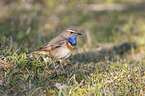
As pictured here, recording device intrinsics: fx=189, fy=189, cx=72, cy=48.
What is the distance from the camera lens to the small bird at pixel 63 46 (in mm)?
4922

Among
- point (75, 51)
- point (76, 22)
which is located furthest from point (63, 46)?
point (76, 22)

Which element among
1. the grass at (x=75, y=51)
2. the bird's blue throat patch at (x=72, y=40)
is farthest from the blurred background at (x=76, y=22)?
Result: the bird's blue throat patch at (x=72, y=40)

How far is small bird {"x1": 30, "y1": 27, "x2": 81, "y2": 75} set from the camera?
4922 millimetres

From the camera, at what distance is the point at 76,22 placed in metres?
9.38

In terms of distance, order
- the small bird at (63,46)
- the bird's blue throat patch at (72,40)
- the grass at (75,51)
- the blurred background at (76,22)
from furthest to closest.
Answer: the blurred background at (76,22)
the bird's blue throat patch at (72,40)
the small bird at (63,46)
the grass at (75,51)

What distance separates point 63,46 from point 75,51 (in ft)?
5.09

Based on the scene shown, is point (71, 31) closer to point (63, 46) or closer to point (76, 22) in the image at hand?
point (63, 46)

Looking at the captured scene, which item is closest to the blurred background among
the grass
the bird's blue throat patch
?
the grass

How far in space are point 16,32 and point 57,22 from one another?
2103mm

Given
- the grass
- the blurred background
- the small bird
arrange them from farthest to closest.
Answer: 1. the blurred background
2. the small bird
3. the grass

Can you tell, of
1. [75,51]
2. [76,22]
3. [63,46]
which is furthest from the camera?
[76,22]

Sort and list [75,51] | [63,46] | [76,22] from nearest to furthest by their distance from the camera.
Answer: [63,46] < [75,51] < [76,22]

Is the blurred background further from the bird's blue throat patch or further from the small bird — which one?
the bird's blue throat patch

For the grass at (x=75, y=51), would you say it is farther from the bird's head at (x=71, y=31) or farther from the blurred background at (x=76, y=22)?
the bird's head at (x=71, y=31)
